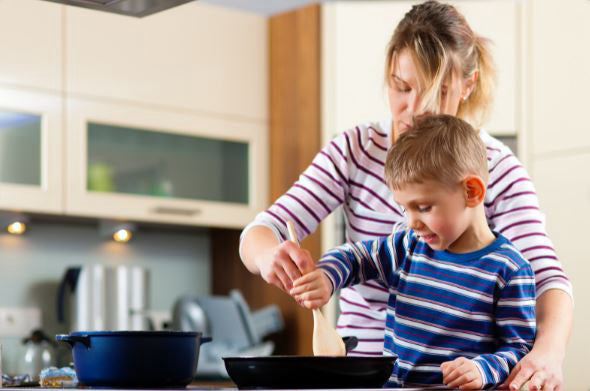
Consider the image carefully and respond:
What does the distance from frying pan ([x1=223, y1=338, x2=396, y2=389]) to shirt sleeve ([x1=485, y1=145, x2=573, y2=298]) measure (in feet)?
1.51

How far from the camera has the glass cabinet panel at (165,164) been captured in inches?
128

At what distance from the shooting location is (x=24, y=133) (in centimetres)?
309

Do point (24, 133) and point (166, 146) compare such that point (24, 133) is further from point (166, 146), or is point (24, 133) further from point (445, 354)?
point (445, 354)

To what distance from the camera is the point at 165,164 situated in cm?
342

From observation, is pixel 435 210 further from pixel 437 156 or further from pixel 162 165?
pixel 162 165

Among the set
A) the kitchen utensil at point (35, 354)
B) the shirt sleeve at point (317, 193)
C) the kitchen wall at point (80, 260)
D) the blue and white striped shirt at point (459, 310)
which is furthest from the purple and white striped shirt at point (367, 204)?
the kitchen wall at point (80, 260)

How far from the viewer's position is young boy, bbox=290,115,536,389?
4.09 feet

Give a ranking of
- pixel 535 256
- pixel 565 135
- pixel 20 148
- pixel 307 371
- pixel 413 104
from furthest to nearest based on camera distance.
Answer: pixel 565 135, pixel 20 148, pixel 413 104, pixel 535 256, pixel 307 371

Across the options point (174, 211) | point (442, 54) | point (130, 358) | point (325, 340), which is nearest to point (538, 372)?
point (325, 340)

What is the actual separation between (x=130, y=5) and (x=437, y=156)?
0.58 m

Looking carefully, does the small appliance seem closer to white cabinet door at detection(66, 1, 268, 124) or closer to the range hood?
white cabinet door at detection(66, 1, 268, 124)

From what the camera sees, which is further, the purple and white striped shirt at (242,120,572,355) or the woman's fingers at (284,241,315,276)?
the purple and white striped shirt at (242,120,572,355)

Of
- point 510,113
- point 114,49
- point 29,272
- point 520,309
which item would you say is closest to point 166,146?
point 114,49

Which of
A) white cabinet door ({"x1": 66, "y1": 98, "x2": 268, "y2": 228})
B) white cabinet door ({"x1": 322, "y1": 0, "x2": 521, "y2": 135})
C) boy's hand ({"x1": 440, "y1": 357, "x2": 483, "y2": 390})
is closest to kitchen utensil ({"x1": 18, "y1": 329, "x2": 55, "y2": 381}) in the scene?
white cabinet door ({"x1": 66, "y1": 98, "x2": 268, "y2": 228})
